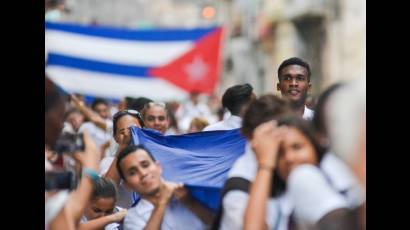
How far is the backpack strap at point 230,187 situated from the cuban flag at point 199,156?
15 centimetres

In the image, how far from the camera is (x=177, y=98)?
14875mm

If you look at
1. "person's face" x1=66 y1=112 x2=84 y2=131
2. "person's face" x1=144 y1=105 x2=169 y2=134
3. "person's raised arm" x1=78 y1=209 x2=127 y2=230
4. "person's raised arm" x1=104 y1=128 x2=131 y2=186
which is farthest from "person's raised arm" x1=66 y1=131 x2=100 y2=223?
"person's face" x1=66 y1=112 x2=84 y2=131

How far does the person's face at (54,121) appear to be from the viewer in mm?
5781

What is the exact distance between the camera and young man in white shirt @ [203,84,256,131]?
7516 millimetres

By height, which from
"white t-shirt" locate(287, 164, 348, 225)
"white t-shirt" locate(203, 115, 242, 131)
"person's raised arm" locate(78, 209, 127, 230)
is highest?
"white t-shirt" locate(203, 115, 242, 131)

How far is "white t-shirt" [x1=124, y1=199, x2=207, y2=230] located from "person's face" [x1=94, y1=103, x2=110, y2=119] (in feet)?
19.4

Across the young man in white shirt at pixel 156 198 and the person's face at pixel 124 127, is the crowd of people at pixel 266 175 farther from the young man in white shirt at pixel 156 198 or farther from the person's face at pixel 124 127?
the person's face at pixel 124 127

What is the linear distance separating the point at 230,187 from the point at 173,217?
16.6 inches

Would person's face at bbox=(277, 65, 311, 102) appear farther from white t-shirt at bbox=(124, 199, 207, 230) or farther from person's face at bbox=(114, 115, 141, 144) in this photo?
white t-shirt at bbox=(124, 199, 207, 230)

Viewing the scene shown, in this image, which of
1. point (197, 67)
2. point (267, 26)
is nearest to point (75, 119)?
point (197, 67)
